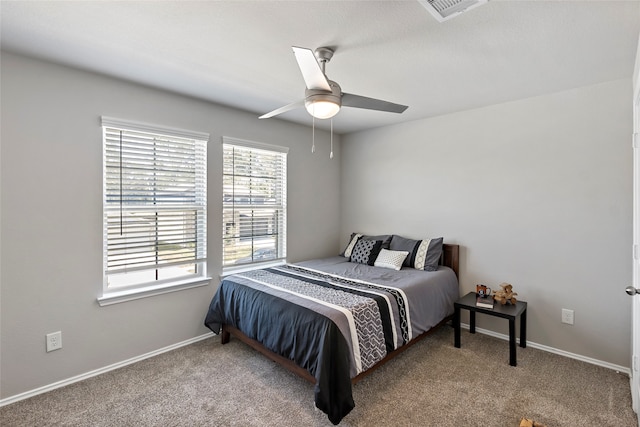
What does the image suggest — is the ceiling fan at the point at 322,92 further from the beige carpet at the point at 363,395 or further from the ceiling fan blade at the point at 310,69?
the beige carpet at the point at 363,395

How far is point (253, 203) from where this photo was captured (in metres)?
3.64

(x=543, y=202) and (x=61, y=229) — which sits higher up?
(x=543, y=202)

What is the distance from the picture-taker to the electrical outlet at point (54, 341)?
2.32m

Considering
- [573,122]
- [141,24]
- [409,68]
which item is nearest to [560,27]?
[409,68]

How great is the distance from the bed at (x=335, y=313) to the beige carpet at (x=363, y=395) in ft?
0.59

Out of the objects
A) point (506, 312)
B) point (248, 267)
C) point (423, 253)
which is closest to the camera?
point (506, 312)

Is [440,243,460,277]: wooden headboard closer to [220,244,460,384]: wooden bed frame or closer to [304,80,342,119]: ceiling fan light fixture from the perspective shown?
[220,244,460,384]: wooden bed frame

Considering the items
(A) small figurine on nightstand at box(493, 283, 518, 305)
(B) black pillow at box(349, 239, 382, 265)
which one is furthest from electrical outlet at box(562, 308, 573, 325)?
(B) black pillow at box(349, 239, 382, 265)

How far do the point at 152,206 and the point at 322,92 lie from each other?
193 cm

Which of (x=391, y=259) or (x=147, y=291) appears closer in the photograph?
(x=147, y=291)

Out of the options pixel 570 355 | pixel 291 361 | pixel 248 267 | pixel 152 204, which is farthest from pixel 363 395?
pixel 152 204

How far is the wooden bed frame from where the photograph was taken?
226 centimetres

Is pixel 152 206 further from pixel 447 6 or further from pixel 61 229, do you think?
pixel 447 6

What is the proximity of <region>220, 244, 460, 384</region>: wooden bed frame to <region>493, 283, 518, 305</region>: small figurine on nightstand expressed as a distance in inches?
22.0
